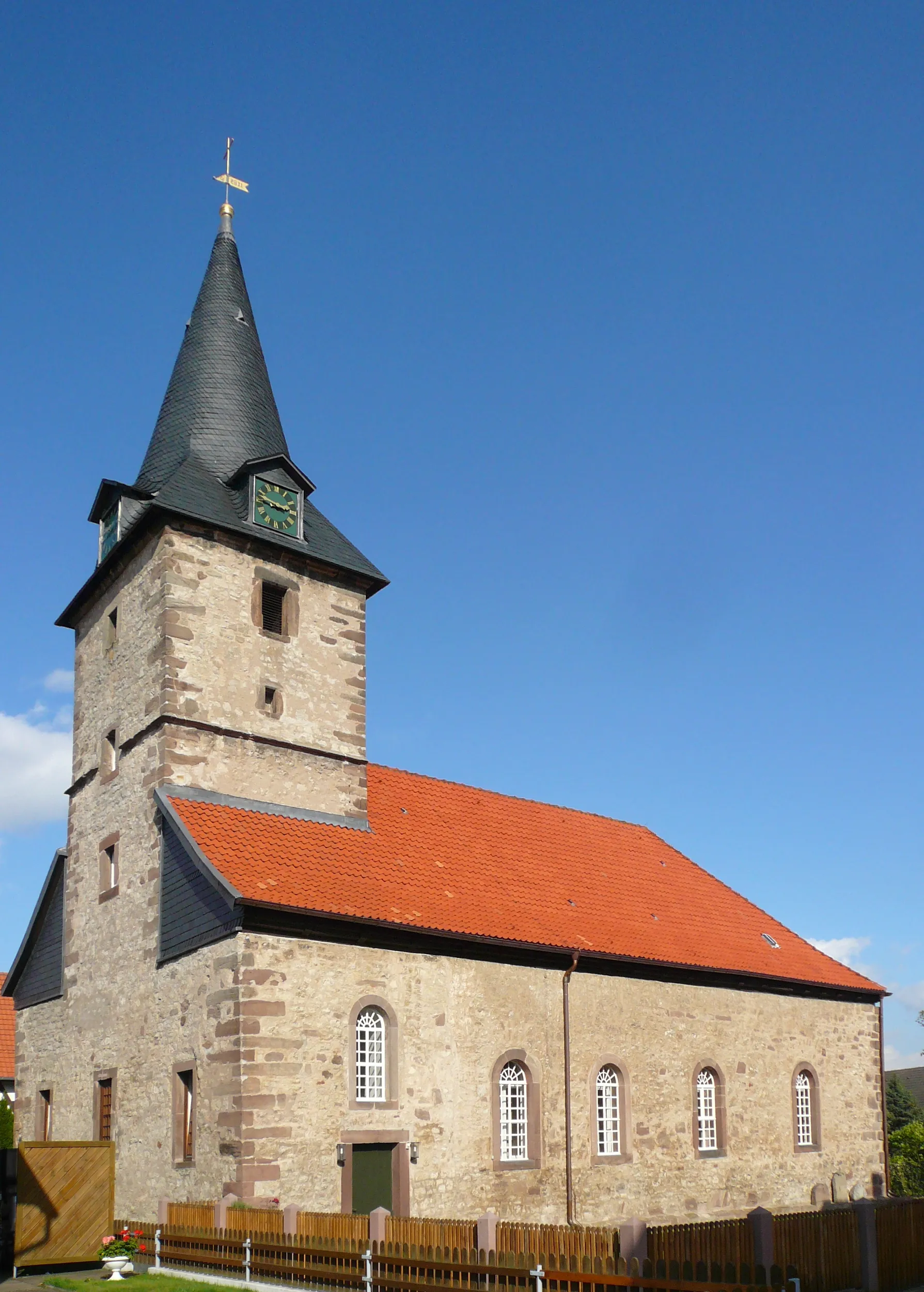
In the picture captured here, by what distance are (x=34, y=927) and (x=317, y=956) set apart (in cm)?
957

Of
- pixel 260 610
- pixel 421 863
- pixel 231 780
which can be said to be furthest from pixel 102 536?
pixel 421 863

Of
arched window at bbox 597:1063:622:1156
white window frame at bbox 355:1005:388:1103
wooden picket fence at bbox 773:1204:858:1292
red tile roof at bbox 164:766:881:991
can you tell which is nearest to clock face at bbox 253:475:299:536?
red tile roof at bbox 164:766:881:991

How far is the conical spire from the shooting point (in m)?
24.2

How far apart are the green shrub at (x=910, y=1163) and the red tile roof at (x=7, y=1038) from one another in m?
26.0

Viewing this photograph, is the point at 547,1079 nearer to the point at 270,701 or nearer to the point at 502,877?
the point at 502,877

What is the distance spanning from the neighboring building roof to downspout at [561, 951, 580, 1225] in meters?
53.1

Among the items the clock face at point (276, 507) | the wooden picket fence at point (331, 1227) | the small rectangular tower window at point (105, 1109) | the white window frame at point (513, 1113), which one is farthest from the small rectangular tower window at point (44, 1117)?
the clock face at point (276, 507)

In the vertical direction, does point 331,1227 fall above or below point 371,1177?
above

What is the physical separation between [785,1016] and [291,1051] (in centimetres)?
1339

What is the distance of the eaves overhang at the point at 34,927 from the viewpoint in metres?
24.5

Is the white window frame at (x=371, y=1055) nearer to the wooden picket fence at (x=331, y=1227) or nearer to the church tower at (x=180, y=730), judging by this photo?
the church tower at (x=180, y=730)

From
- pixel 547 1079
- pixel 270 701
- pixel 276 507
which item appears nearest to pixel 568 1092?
pixel 547 1079

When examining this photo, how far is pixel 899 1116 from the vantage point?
58062mm

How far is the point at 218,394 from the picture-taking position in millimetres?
24906
